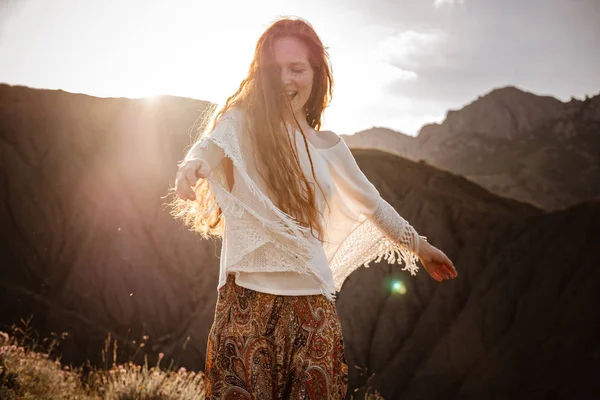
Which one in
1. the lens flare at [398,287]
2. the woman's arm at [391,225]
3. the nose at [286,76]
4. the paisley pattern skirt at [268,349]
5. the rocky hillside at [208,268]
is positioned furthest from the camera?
the lens flare at [398,287]

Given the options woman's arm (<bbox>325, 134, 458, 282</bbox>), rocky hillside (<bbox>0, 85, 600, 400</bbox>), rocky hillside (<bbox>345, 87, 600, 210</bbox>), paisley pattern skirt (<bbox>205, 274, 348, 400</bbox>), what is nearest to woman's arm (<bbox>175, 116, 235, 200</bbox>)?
paisley pattern skirt (<bbox>205, 274, 348, 400</bbox>)

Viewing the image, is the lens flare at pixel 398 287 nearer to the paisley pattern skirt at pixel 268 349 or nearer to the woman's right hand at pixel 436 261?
the woman's right hand at pixel 436 261

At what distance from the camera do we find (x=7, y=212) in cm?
1656

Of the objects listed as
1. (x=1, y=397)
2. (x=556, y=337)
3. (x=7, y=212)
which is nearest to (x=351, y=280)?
(x=556, y=337)

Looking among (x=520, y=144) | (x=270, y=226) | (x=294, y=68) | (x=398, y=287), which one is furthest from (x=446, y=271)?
(x=520, y=144)

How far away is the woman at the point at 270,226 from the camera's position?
1727mm

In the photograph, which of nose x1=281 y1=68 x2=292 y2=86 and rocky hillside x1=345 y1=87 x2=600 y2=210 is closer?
nose x1=281 y1=68 x2=292 y2=86

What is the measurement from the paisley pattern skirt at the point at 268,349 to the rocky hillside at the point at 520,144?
1001 inches

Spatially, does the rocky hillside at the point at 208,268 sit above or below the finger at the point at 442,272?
below

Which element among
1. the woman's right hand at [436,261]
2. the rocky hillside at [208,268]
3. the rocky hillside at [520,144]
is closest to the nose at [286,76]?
the woman's right hand at [436,261]

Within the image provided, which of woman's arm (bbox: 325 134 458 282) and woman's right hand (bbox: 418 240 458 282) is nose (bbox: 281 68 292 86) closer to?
woman's arm (bbox: 325 134 458 282)

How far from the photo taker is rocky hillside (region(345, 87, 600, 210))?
33.5 m

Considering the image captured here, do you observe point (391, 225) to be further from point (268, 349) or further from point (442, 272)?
point (268, 349)

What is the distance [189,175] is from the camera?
64.1 inches
